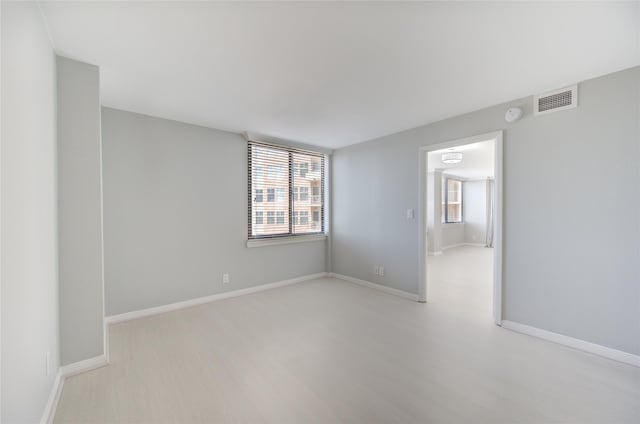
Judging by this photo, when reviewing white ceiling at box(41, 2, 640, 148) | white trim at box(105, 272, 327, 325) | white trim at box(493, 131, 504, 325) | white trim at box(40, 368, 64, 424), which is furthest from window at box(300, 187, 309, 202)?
white trim at box(40, 368, 64, 424)

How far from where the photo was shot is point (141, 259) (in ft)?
9.91

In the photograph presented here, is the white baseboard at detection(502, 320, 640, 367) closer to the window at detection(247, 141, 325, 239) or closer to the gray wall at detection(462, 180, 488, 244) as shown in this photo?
the window at detection(247, 141, 325, 239)

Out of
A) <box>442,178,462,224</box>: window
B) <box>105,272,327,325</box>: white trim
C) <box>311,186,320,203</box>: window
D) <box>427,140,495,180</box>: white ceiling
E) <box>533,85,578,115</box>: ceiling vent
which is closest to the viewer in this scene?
<box>533,85,578,115</box>: ceiling vent

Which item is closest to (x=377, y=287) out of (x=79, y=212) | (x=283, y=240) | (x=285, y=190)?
(x=283, y=240)

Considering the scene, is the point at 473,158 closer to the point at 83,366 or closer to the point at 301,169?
the point at 301,169

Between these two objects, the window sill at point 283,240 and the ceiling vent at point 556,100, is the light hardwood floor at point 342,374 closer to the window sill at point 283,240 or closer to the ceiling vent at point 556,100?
the window sill at point 283,240

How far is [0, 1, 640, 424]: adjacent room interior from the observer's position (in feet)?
4.91

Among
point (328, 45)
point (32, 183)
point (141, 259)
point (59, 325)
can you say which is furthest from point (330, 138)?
point (59, 325)

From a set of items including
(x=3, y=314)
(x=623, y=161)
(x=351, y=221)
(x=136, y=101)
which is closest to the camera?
(x=3, y=314)

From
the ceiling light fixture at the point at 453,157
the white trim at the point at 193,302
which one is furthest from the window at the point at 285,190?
the ceiling light fixture at the point at 453,157

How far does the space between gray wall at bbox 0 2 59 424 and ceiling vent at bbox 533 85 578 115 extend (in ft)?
12.2

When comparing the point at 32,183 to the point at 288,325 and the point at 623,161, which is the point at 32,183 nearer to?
the point at 288,325

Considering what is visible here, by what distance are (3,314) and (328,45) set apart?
2.14 meters

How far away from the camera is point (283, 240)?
4.17m
